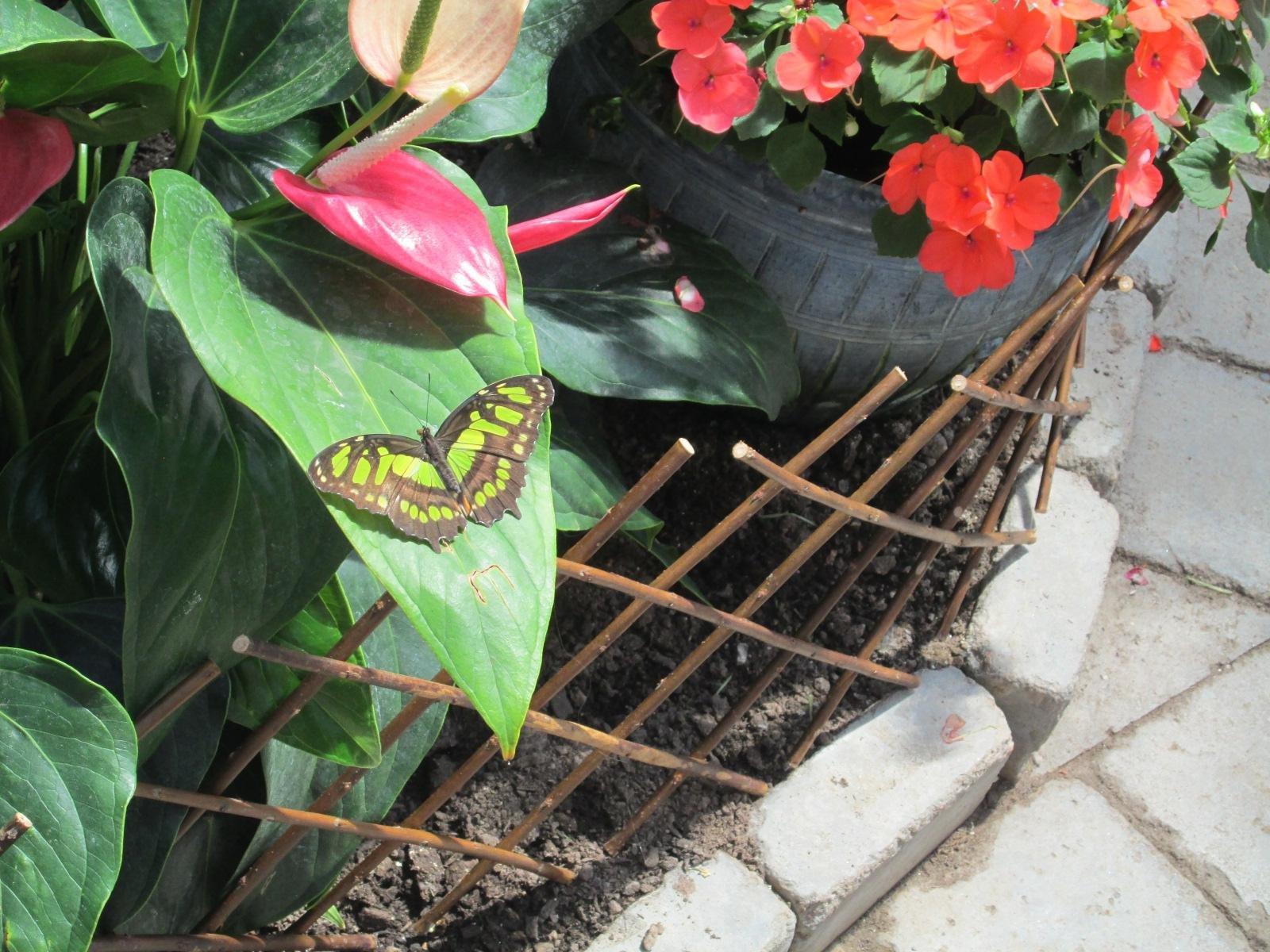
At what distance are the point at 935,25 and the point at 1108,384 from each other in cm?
99

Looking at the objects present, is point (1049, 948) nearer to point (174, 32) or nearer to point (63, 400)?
point (63, 400)

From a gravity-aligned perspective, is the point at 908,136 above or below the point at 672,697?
above

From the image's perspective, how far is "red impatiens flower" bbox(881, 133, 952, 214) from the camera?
50.0 inches

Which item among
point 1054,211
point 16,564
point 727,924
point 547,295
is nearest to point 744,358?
point 547,295

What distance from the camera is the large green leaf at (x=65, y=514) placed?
1077 millimetres

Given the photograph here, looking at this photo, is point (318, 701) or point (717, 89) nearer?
point (318, 701)

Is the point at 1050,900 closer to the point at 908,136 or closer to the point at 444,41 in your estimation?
the point at 908,136

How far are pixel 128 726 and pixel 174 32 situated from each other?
565mm

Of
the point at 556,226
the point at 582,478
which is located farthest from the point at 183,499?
the point at 582,478

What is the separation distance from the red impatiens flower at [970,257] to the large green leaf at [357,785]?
62 cm

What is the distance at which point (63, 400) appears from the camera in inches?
48.7

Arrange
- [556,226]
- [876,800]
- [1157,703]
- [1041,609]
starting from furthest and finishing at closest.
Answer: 1. [1157,703]
2. [1041,609]
3. [876,800]
4. [556,226]

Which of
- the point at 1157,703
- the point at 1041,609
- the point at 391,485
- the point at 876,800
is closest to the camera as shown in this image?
the point at 391,485

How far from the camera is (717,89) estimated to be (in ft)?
4.25
